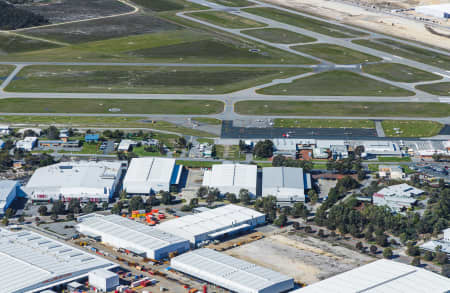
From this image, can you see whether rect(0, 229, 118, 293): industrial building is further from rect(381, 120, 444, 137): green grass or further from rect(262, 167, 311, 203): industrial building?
rect(381, 120, 444, 137): green grass

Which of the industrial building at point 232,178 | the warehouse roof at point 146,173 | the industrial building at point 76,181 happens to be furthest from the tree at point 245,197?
the industrial building at point 76,181

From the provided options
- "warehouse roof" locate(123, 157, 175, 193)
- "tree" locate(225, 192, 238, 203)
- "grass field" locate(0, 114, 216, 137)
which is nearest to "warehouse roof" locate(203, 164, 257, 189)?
"tree" locate(225, 192, 238, 203)

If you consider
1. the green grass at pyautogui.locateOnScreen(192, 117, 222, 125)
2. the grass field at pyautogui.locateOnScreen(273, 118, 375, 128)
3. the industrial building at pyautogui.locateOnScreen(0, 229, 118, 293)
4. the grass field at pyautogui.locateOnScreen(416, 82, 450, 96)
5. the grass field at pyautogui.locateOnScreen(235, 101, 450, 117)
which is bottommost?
the industrial building at pyautogui.locateOnScreen(0, 229, 118, 293)

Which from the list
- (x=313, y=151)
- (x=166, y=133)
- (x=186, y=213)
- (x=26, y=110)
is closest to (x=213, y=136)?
(x=166, y=133)

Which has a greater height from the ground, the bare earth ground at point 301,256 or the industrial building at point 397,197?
the industrial building at point 397,197

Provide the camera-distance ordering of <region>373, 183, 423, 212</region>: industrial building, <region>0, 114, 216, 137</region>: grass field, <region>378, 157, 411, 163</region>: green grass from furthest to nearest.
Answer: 1. <region>0, 114, 216, 137</region>: grass field
2. <region>378, 157, 411, 163</region>: green grass
3. <region>373, 183, 423, 212</region>: industrial building

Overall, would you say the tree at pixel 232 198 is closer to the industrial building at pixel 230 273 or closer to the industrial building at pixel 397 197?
the industrial building at pixel 397 197
